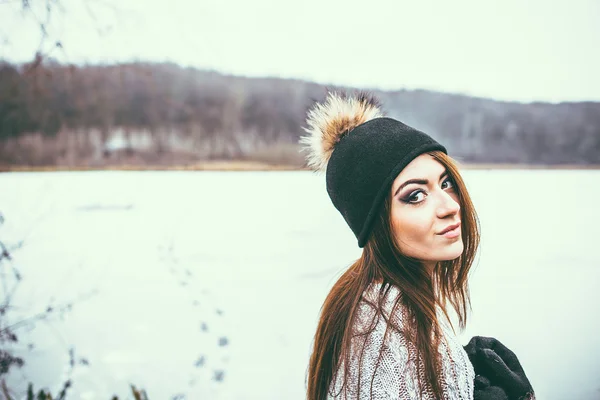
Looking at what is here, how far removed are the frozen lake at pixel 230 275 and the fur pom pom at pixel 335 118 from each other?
737 millimetres

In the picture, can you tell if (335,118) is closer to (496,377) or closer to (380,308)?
(380,308)

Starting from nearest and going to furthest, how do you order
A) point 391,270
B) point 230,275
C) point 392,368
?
1. point 392,368
2. point 391,270
3. point 230,275

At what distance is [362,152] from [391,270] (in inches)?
10.3

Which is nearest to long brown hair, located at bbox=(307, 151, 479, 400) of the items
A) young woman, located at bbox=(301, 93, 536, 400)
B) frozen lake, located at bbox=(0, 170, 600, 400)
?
young woman, located at bbox=(301, 93, 536, 400)

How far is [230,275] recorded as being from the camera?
1.70m

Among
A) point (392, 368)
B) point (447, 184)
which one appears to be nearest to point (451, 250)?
point (447, 184)

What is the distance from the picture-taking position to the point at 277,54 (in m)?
1.72

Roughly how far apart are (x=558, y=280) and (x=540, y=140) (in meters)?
0.58

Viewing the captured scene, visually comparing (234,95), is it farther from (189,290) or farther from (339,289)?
(339,289)

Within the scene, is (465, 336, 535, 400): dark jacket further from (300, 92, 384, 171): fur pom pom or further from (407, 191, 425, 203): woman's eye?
(300, 92, 384, 171): fur pom pom

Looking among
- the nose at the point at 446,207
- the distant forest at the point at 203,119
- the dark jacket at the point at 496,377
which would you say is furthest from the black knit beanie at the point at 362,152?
the distant forest at the point at 203,119

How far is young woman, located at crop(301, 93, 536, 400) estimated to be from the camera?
798 millimetres

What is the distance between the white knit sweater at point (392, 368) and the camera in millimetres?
780

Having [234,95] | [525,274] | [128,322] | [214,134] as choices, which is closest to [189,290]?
[128,322]
